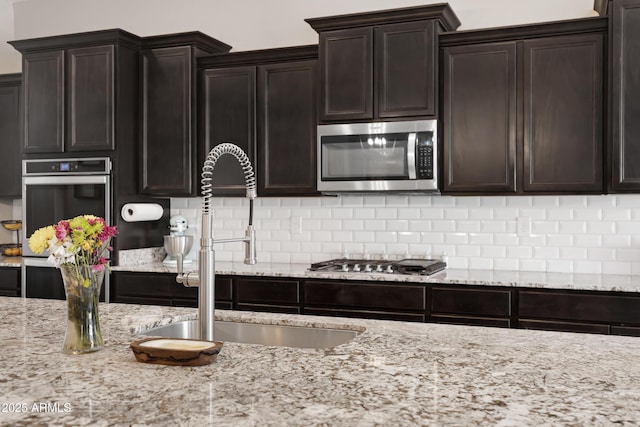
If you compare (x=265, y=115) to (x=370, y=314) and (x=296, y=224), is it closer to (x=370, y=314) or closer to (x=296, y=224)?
(x=296, y=224)

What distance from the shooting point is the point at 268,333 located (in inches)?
91.5

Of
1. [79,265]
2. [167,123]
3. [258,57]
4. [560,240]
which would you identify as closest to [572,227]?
[560,240]

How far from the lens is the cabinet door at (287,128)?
14.3ft

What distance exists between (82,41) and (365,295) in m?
2.79

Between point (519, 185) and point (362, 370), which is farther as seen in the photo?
point (519, 185)

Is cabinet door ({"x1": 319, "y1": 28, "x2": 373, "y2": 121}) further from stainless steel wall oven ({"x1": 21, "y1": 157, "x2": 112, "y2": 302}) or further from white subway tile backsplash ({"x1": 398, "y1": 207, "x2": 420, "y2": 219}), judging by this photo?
stainless steel wall oven ({"x1": 21, "y1": 157, "x2": 112, "y2": 302})

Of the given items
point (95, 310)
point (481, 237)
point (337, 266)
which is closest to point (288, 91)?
point (337, 266)

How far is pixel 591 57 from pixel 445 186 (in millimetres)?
1133

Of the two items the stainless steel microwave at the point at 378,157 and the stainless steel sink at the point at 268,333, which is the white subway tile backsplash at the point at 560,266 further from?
the stainless steel sink at the point at 268,333

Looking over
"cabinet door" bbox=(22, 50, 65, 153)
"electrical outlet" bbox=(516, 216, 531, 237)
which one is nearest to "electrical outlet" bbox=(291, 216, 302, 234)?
"electrical outlet" bbox=(516, 216, 531, 237)

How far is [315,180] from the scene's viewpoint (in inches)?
171

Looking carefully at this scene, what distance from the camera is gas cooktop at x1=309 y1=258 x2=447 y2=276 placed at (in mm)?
3854

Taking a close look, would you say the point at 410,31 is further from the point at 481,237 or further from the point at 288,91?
the point at 481,237

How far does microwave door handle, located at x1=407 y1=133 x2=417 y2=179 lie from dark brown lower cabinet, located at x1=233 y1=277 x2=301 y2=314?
39.5 inches
